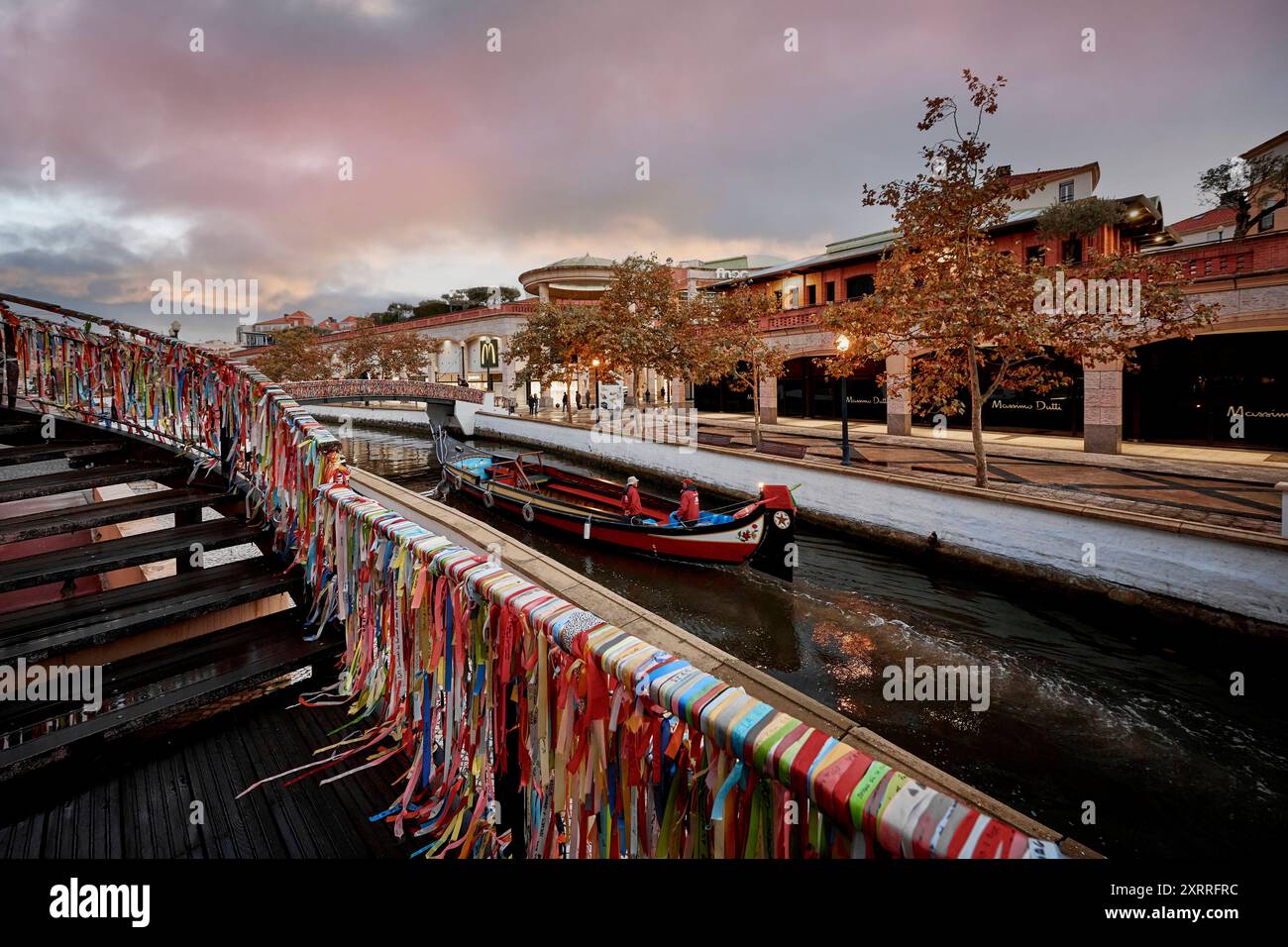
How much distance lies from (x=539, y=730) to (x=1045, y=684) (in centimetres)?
909

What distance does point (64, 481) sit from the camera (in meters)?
5.14

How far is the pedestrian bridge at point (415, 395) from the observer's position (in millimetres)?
36556

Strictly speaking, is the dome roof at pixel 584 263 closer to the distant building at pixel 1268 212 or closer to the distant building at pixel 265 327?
the distant building at pixel 1268 212

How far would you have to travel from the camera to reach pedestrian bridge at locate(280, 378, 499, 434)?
120 ft

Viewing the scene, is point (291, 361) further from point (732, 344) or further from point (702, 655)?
point (702, 655)

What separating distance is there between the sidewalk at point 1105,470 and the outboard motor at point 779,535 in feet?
14.0

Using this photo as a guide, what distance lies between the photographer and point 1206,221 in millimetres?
42250

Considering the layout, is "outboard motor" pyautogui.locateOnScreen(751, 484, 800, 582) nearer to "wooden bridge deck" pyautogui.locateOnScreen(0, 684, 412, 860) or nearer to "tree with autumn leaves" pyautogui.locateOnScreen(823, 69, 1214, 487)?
"tree with autumn leaves" pyautogui.locateOnScreen(823, 69, 1214, 487)

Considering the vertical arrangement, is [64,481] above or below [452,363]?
below

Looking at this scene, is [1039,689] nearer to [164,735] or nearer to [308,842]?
[308,842]

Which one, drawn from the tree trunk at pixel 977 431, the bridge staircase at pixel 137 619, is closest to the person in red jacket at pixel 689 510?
the tree trunk at pixel 977 431
